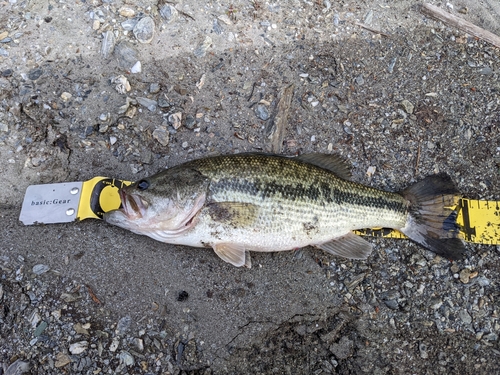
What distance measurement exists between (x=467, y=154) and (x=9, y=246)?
4.76 m

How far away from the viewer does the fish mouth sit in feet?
10.5

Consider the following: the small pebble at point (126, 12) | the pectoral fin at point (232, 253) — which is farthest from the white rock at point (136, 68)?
the pectoral fin at point (232, 253)

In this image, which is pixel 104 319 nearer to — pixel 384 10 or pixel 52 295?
pixel 52 295

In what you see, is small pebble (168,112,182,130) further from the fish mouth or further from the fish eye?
the fish mouth

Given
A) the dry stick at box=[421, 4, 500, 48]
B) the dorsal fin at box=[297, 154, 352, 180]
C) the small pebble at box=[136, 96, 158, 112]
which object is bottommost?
the small pebble at box=[136, 96, 158, 112]

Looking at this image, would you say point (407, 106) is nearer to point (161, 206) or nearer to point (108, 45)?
point (161, 206)

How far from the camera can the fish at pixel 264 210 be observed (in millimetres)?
3232

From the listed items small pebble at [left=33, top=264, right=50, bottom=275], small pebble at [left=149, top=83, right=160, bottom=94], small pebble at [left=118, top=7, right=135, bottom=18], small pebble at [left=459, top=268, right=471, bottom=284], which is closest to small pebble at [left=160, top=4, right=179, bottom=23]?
small pebble at [left=118, top=7, right=135, bottom=18]

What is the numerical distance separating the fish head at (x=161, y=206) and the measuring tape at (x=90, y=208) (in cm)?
44

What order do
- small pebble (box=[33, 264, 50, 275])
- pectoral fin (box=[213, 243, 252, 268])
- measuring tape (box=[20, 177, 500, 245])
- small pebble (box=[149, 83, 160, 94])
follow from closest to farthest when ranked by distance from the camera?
1. pectoral fin (box=[213, 243, 252, 268])
2. small pebble (box=[33, 264, 50, 275])
3. measuring tape (box=[20, 177, 500, 245])
4. small pebble (box=[149, 83, 160, 94])

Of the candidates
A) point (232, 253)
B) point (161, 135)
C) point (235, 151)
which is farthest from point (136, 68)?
point (232, 253)

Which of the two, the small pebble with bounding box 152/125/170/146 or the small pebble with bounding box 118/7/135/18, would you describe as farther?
the small pebble with bounding box 118/7/135/18

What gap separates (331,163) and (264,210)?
0.87 m

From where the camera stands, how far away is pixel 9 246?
3555 millimetres
